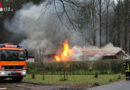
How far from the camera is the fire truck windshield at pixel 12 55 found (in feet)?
56.9

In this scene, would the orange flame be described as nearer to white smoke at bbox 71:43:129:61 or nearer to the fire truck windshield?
white smoke at bbox 71:43:129:61

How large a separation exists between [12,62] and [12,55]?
522mm

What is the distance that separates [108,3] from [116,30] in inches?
298

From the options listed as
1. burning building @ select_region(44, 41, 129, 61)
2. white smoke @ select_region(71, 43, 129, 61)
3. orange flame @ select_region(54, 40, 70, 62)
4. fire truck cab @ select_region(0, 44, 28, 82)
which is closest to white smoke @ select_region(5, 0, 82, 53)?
orange flame @ select_region(54, 40, 70, 62)

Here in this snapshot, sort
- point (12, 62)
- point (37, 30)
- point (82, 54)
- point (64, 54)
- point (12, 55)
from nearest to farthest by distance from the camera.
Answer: point (12, 62), point (12, 55), point (37, 30), point (64, 54), point (82, 54)

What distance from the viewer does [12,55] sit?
17750mm

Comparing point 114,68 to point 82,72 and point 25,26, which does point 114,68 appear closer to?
point 82,72

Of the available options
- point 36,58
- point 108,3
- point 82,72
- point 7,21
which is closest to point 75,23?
point 82,72

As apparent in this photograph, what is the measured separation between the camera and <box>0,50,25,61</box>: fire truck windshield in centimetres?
1733

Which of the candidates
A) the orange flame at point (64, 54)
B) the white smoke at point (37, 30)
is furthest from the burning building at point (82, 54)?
the white smoke at point (37, 30)

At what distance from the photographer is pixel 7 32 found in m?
31.3

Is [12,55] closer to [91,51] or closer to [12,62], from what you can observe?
[12,62]

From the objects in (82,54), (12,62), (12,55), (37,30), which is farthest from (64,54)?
(12,62)

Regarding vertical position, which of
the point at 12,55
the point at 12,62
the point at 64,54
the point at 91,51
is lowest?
the point at 12,62
